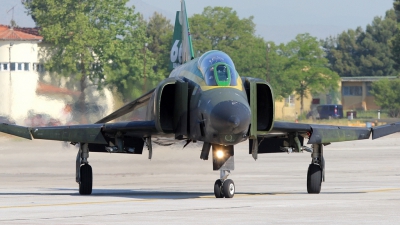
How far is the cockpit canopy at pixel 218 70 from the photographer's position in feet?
58.9

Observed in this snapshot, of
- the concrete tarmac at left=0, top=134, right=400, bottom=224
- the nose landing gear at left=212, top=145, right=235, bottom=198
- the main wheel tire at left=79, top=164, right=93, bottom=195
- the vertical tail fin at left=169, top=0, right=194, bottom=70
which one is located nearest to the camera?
the concrete tarmac at left=0, top=134, right=400, bottom=224

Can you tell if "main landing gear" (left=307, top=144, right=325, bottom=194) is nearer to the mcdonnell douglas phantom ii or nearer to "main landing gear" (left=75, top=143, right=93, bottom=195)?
the mcdonnell douglas phantom ii

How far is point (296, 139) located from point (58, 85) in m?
15.8

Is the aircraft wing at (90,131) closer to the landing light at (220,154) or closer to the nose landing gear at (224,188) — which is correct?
the landing light at (220,154)

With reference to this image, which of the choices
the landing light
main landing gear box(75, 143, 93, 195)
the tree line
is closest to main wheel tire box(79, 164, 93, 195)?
main landing gear box(75, 143, 93, 195)

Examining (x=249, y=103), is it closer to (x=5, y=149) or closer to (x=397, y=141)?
(x=5, y=149)

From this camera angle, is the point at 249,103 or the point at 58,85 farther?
the point at 58,85

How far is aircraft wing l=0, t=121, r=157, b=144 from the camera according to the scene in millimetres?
19188

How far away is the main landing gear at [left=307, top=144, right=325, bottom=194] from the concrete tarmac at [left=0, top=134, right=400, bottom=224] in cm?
53

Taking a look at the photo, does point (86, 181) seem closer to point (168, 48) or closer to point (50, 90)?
point (50, 90)

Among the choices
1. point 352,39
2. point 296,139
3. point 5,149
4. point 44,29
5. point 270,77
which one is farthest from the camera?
point 352,39

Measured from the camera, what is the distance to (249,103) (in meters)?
18.4

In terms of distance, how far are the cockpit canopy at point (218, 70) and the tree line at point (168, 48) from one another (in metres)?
13.3

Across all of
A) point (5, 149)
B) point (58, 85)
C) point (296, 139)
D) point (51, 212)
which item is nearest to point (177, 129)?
point (296, 139)
